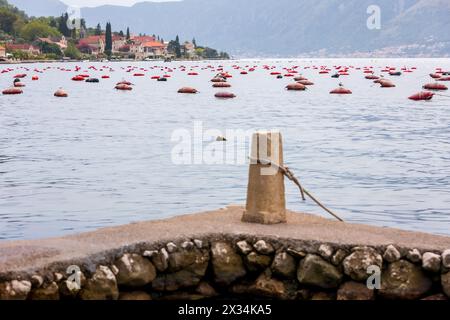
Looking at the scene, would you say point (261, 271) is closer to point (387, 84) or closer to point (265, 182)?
point (265, 182)

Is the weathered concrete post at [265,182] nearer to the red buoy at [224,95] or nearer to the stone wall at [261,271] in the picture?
the stone wall at [261,271]

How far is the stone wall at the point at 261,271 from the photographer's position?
12.0 metres

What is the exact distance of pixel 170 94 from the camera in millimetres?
90438

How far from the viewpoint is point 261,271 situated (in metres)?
12.7

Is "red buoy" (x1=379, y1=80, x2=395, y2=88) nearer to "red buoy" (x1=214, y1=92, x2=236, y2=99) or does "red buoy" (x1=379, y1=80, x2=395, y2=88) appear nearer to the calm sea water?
"red buoy" (x1=214, y1=92, x2=236, y2=99)

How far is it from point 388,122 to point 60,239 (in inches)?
1700

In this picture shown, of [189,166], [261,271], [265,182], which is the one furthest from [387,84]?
[261,271]

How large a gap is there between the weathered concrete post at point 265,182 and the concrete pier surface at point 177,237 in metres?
0.27

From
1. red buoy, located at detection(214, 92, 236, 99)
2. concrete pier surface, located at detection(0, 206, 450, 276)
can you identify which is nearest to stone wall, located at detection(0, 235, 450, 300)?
concrete pier surface, located at detection(0, 206, 450, 276)

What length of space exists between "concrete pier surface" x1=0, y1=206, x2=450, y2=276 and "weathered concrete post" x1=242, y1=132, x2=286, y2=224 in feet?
0.88

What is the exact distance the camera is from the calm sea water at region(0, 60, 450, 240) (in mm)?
21844

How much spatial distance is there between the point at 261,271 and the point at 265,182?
1.79 metres

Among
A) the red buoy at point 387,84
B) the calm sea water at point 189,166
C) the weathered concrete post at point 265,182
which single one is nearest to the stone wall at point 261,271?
the weathered concrete post at point 265,182
